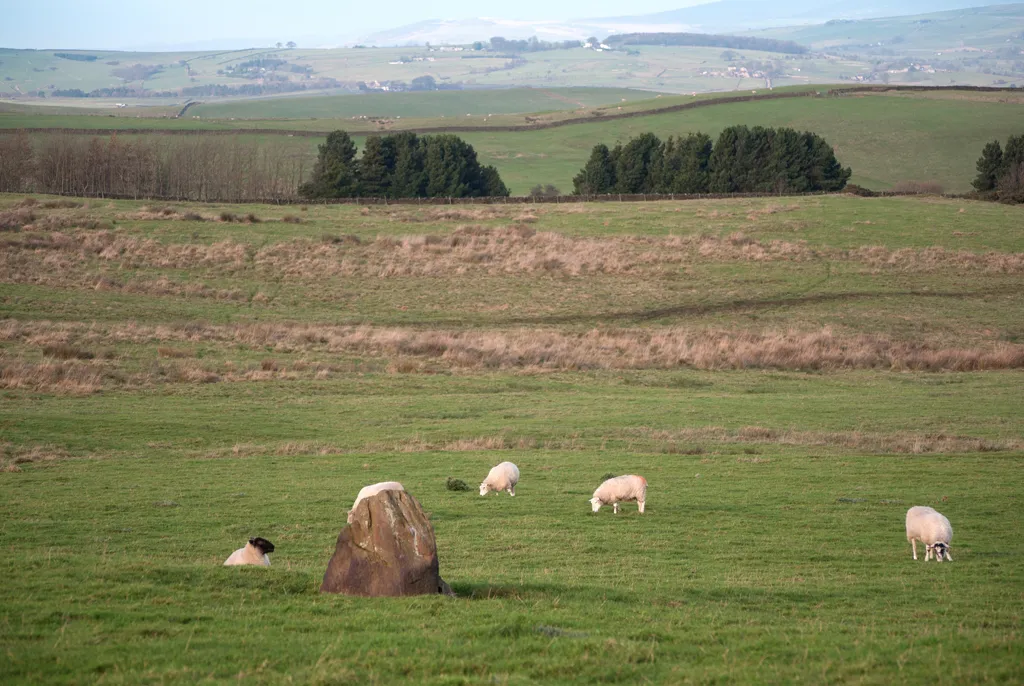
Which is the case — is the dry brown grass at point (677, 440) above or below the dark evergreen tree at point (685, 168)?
below

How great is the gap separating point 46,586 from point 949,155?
133620mm

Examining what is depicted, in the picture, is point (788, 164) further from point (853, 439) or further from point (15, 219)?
point (853, 439)

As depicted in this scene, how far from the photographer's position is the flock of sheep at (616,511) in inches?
549

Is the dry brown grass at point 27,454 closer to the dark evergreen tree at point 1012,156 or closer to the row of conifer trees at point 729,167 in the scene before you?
the row of conifer trees at point 729,167

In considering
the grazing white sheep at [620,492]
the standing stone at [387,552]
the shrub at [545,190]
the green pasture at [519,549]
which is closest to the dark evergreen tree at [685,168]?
the shrub at [545,190]

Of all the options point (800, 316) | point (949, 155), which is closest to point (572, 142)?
point (949, 155)

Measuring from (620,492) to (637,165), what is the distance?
90.8 metres

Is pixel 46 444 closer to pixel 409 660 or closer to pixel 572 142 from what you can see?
pixel 409 660

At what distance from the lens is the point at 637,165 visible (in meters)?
106

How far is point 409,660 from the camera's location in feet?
29.8

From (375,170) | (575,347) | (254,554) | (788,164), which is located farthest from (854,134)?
(254,554)

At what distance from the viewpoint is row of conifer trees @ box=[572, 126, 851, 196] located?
104m

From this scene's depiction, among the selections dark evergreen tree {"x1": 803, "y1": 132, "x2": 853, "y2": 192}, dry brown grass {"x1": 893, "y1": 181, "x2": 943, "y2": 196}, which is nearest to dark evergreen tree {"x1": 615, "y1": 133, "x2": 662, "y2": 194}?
dark evergreen tree {"x1": 803, "y1": 132, "x2": 853, "y2": 192}

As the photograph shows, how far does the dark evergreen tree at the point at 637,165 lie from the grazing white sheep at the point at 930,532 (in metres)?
92.2
